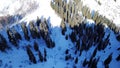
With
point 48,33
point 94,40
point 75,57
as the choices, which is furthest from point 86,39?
point 48,33

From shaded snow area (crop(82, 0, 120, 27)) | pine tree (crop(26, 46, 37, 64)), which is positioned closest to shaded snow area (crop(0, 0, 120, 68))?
pine tree (crop(26, 46, 37, 64))

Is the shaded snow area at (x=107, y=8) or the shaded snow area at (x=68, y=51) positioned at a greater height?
the shaded snow area at (x=107, y=8)

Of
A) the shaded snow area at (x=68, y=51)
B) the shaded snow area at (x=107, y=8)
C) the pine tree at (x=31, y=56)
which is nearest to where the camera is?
the pine tree at (x=31, y=56)

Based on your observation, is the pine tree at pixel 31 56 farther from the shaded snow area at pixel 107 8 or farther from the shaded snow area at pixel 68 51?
the shaded snow area at pixel 107 8

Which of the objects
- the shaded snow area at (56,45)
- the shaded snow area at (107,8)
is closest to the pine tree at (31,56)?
the shaded snow area at (56,45)

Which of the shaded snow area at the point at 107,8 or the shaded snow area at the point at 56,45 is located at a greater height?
the shaded snow area at the point at 107,8

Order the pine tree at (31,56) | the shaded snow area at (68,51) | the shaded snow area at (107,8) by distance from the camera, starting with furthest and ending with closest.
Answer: the shaded snow area at (107,8) → the shaded snow area at (68,51) → the pine tree at (31,56)

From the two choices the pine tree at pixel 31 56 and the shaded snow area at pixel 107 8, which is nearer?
the pine tree at pixel 31 56

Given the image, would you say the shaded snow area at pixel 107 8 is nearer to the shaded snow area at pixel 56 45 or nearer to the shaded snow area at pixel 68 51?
the shaded snow area at pixel 56 45
